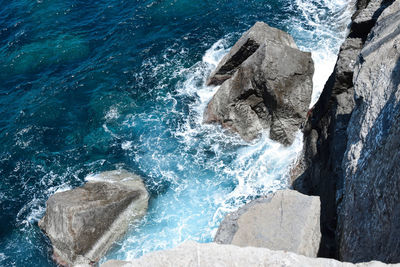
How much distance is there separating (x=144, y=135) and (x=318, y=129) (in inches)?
418

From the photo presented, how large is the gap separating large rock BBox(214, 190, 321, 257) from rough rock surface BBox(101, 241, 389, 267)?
2509mm

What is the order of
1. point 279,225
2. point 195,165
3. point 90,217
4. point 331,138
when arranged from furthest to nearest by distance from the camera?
point 195,165, point 90,217, point 331,138, point 279,225

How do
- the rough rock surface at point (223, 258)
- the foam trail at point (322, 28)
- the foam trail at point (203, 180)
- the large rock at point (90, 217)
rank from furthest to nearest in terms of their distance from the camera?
the foam trail at point (322, 28)
the foam trail at point (203, 180)
the large rock at point (90, 217)
the rough rock surface at point (223, 258)

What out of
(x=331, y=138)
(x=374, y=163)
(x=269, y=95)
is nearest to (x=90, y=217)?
(x=269, y=95)

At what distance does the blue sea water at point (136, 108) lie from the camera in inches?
814

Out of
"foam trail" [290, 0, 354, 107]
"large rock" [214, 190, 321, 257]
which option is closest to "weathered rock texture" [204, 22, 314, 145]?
"foam trail" [290, 0, 354, 107]

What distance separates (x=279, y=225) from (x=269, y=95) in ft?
35.3

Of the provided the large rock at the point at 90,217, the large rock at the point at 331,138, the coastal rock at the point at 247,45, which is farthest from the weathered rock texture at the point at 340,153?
the large rock at the point at 90,217

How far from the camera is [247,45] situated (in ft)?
79.7

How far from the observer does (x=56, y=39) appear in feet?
105

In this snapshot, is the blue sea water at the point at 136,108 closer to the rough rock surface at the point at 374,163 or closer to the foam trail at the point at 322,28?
the foam trail at the point at 322,28

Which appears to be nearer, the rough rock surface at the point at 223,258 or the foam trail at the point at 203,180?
the rough rock surface at the point at 223,258

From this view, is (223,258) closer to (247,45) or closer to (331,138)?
(331,138)

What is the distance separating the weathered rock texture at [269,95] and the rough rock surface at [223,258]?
13.1 meters
